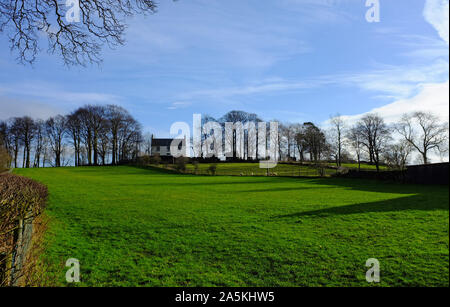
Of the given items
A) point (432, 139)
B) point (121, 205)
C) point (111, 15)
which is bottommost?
point (121, 205)

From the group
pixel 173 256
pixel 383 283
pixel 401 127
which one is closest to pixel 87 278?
pixel 173 256

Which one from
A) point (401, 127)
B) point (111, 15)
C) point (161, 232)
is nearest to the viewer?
point (401, 127)

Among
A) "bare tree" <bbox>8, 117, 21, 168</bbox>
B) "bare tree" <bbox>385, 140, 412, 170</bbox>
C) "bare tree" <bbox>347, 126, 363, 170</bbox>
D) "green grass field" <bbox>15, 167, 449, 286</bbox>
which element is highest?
"bare tree" <bbox>8, 117, 21, 168</bbox>

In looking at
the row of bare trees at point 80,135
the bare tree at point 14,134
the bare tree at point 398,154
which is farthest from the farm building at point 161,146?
the bare tree at point 398,154

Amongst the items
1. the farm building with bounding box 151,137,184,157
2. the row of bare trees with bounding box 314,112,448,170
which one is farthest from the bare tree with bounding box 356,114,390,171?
the farm building with bounding box 151,137,184,157

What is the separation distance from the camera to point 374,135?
2.51 metres

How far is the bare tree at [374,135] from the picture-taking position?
2.45 metres

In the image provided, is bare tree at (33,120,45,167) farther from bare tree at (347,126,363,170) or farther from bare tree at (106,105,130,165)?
bare tree at (347,126,363,170)

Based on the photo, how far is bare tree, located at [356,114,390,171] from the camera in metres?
2.45

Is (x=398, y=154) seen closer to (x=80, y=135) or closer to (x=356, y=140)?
(x=356, y=140)

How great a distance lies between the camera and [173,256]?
16.9 feet

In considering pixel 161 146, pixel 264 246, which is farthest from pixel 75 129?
pixel 264 246
